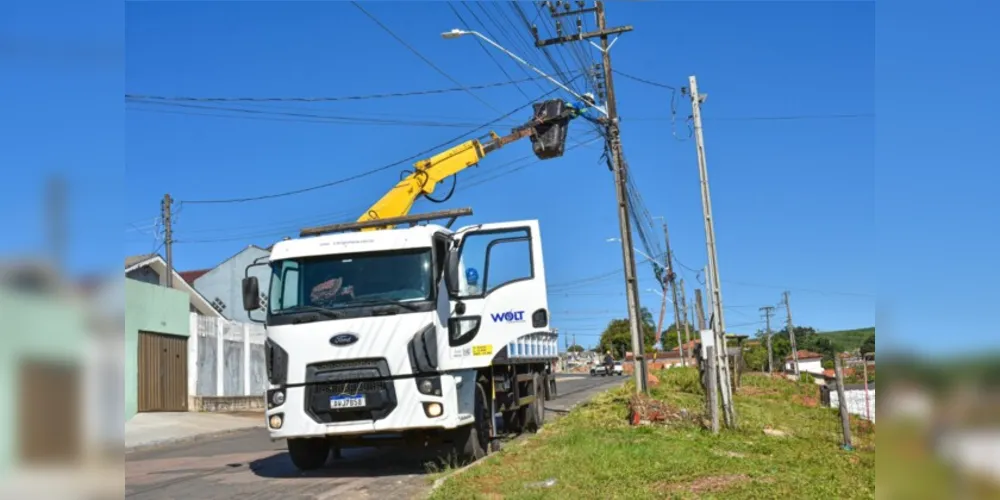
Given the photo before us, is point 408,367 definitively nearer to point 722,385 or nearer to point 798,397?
point 722,385

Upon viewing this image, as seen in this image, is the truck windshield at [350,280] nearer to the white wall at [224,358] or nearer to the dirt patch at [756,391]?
the dirt patch at [756,391]

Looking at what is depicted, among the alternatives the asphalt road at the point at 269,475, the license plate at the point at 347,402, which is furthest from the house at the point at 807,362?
the license plate at the point at 347,402

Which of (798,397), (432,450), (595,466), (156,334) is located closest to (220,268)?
(156,334)

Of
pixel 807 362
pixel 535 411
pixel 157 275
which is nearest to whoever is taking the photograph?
pixel 535 411

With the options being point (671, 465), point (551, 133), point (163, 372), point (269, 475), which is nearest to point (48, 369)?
point (671, 465)

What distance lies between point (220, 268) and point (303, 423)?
4267cm

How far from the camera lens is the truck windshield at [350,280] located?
32.8ft

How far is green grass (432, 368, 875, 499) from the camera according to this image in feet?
25.5

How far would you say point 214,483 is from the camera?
10.1 metres

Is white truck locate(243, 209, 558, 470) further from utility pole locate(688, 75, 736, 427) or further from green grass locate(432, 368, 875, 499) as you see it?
utility pole locate(688, 75, 736, 427)

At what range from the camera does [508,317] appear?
39.1 ft

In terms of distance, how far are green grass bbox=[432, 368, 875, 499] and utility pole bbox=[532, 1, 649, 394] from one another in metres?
3.62

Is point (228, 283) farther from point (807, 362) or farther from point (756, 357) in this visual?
point (807, 362)

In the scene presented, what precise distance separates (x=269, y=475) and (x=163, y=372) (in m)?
14.2
